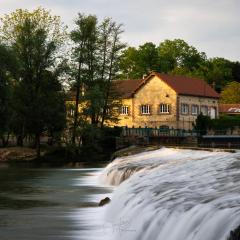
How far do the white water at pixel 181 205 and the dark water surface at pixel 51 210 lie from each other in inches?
35.5

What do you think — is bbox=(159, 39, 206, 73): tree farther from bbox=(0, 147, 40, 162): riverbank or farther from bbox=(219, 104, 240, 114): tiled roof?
bbox=(0, 147, 40, 162): riverbank

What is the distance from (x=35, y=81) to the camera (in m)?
62.8

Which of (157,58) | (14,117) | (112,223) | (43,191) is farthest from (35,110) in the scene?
(157,58)

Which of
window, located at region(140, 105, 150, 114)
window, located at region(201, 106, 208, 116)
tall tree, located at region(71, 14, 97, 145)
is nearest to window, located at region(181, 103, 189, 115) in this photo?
window, located at region(201, 106, 208, 116)

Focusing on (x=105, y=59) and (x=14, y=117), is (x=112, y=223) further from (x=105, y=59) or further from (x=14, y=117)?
(x=105, y=59)

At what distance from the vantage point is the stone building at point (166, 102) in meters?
78.6

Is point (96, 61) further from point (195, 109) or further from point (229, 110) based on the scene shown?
point (229, 110)

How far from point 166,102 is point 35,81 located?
22347 millimetres

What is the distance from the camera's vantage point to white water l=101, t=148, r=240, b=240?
1133 cm

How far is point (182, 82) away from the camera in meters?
82.1

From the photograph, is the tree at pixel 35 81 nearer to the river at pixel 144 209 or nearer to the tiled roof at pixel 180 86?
the tiled roof at pixel 180 86

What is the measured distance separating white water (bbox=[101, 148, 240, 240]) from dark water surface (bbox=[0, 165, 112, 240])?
2.96ft

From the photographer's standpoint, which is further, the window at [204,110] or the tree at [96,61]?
the window at [204,110]

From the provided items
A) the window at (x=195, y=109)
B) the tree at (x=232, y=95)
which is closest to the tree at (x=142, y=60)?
the tree at (x=232, y=95)
